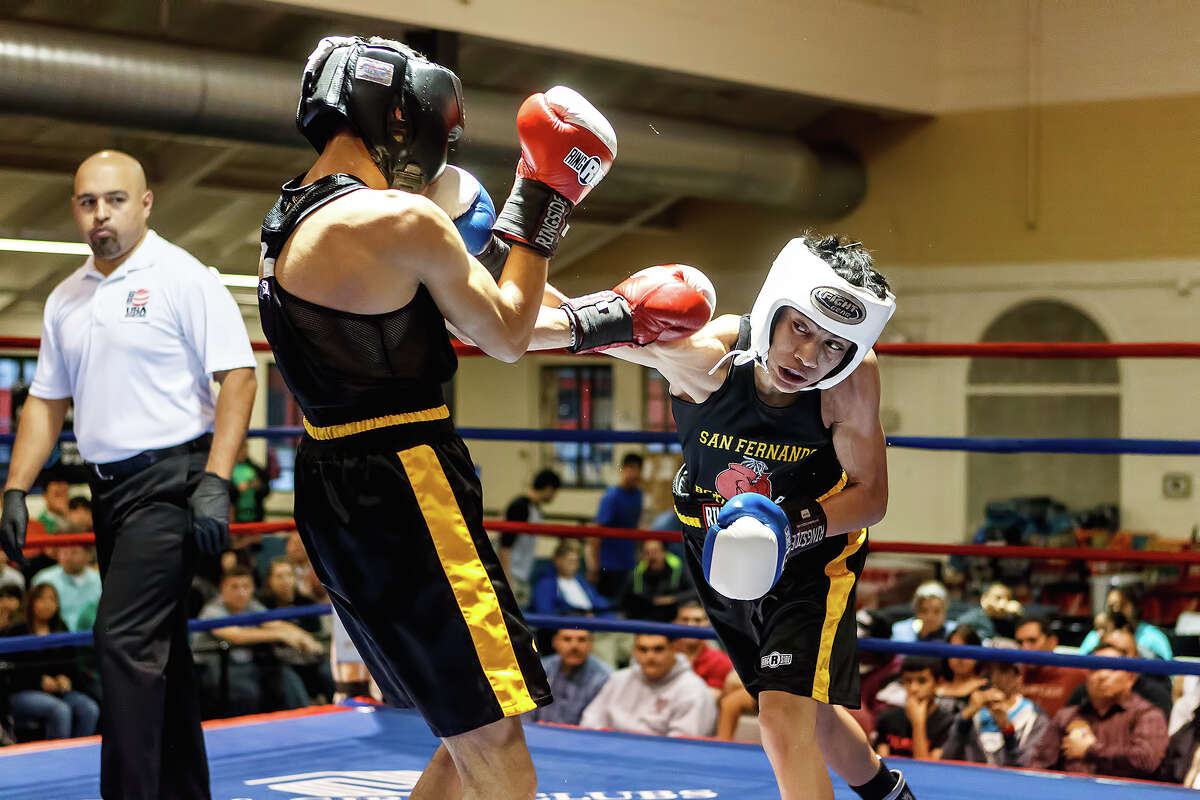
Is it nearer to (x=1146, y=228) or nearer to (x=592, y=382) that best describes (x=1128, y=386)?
(x=1146, y=228)

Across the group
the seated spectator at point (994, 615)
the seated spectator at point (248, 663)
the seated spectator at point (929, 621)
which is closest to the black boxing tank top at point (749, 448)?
the seated spectator at point (929, 621)

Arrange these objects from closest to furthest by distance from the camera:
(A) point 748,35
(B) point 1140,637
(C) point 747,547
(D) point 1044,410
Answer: (C) point 747,547 < (B) point 1140,637 < (A) point 748,35 < (D) point 1044,410

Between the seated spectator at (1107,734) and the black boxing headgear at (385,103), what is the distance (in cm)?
301

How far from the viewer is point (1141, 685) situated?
401cm

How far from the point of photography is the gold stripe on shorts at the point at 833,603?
6.42 feet

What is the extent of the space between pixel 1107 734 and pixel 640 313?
9.11 ft

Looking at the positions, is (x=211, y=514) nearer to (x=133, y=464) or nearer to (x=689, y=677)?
(x=133, y=464)

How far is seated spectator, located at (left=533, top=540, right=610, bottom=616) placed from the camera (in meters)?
5.98

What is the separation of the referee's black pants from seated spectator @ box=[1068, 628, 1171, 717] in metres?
2.73

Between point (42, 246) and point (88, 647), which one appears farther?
point (42, 246)

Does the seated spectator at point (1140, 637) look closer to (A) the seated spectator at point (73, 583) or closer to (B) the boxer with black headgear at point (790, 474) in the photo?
(B) the boxer with black headgear at point (790, 474)

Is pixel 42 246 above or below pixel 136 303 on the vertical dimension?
above

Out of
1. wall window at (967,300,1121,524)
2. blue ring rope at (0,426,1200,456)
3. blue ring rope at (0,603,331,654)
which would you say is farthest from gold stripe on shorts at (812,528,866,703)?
wall window at (967,300,1121,524)

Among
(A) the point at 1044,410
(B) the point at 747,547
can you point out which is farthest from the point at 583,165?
(A) the point at 1044,410
